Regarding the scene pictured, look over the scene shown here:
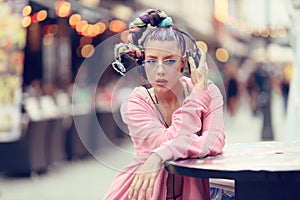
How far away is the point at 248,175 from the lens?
2498 mm

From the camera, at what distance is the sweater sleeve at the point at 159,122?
283cm

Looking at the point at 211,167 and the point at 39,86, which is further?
the point at 39,86

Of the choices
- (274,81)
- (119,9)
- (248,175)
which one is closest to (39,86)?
(119,9)

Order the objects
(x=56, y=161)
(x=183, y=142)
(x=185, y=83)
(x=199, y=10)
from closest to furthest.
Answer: (x=183, y=142)
(x=185, y=83)
(x=56, y=161)
(x=199, y=10)

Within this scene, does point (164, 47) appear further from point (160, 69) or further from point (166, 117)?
point (166, 117)

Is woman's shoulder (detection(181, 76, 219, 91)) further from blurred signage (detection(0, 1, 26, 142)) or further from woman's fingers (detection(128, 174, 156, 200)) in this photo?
blurred signage (detection(0, 1, 26, 142))

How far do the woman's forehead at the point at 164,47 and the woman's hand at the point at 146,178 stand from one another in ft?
1.60

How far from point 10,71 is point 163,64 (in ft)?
22.0

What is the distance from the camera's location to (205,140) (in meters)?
2.87

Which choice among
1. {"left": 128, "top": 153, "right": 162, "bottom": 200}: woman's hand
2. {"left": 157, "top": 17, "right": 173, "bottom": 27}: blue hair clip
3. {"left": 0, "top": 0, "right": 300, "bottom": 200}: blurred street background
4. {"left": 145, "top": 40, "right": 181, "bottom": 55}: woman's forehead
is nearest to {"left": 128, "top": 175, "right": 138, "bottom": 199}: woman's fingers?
{"left": 128, "top": 153, "right": 162, "bottom": 200}: woman's hand

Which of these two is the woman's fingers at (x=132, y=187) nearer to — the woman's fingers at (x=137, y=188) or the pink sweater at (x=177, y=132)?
the woman's fingers at (x=137, y=188)

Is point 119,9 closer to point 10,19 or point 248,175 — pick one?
point 10,19

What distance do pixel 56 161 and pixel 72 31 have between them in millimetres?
4259

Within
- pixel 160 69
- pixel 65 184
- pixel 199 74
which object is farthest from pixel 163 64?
pixel 65 184
